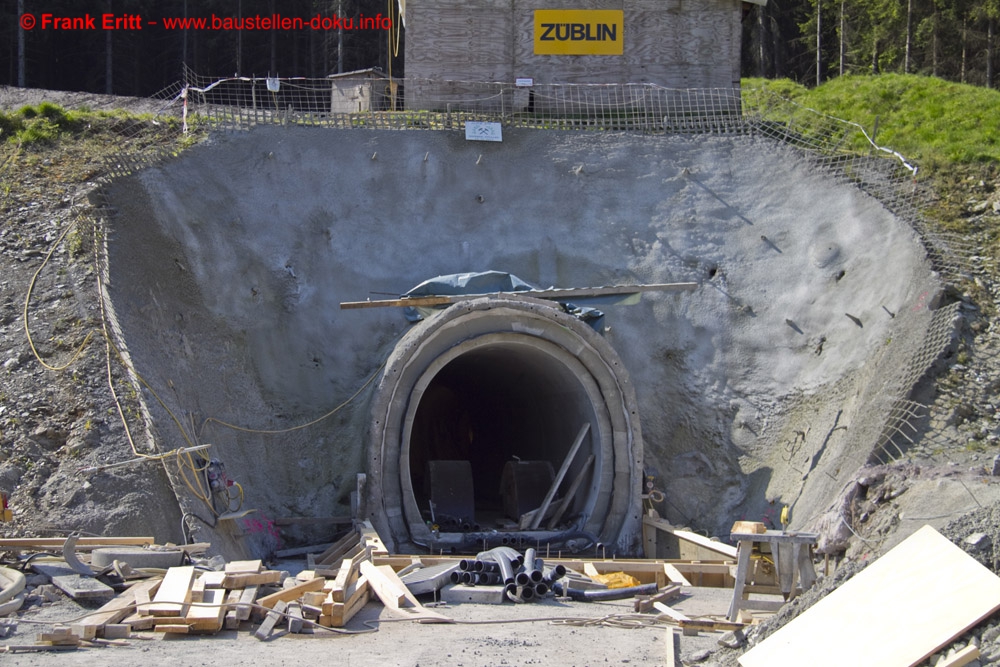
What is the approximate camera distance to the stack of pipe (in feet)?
37.1

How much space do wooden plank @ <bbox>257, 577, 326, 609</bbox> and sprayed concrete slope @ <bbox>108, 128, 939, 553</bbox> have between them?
116 inches

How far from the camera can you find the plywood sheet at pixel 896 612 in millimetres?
6898

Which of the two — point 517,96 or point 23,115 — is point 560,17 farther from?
point 23,115

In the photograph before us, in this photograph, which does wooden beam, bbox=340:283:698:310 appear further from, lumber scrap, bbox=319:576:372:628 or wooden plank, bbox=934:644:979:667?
wooden plank, bbox=934:644:979:667

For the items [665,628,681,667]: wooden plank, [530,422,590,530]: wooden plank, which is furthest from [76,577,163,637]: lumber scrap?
[530,422,590,530]: wooden plank

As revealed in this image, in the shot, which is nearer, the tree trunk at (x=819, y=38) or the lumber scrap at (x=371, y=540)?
the lumber scrap at (x=371, y=540)

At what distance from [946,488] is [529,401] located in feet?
32.6

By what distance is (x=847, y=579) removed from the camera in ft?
26.9

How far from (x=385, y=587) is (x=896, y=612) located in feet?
17.5

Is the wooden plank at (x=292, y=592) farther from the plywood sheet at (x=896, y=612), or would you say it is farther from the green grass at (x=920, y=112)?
the green grass at (x=920, y=112)

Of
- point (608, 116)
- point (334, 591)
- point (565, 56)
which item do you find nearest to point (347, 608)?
point (334, 591)

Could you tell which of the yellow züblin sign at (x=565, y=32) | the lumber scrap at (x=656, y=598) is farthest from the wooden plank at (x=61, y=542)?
the yellow züblin sign at (x=565, y=32)

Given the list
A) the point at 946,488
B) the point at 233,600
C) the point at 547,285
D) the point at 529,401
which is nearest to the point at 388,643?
the point at 233,600

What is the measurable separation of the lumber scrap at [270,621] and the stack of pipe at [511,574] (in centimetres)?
272
